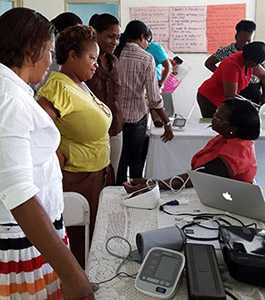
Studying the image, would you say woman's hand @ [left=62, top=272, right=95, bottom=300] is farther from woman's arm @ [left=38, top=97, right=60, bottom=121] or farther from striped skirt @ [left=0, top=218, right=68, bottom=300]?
woman's arm @ [left=38, top=97, right=60, bottom=121]

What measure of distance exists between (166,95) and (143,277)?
10.8 ft

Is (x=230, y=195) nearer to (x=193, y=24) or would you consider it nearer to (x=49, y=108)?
(x=49, y=108)

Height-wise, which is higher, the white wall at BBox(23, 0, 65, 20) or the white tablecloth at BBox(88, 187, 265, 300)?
the white wall at BBox(23, 0, 65, 20)

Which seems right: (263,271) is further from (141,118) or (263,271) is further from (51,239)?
(141,118)

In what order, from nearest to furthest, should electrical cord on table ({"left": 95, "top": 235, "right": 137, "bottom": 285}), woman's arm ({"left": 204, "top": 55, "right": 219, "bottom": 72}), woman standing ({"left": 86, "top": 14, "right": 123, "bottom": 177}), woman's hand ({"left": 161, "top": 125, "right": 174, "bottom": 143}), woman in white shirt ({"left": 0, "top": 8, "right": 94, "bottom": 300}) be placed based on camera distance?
woman in white shirt ({"left": 0, "top": 8, "right": 94, "bottom": 300})
electrical cord on table ({"left": 95, "top": 235, "right": 137, "bottom": 285})
woman standing ({"left": 86, "top": 14, "right": 123, "bottom": 177})
woman's hand ({"left": 161, "top": 125, "right": 174, "bottom": 143})
woman's arm ({"left": 204, "top": 55, "right": 219, "bottom": 72})

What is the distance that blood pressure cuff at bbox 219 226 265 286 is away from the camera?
1.09 metres

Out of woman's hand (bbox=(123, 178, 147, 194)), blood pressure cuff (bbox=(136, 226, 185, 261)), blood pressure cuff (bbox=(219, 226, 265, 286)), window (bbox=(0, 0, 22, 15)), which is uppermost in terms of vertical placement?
window (bbox=(0, 0, 22, 15))

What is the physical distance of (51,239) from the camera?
97 centimetres

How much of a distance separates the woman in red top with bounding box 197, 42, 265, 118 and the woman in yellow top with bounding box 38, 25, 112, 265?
4.08ft

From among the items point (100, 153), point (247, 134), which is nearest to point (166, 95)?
point (100, 153)

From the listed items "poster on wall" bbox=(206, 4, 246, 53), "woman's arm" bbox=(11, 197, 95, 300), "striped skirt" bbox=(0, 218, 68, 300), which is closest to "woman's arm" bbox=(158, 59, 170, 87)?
"poster on wall" bbox=(206, 4, 246, 53)

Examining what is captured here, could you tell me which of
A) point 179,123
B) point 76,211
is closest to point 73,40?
point 76,211

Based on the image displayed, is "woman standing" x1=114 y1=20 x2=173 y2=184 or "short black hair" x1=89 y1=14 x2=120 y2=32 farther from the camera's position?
"woman standing" x1=114 y1=20 x2=173 y2=184

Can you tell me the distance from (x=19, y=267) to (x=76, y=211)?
1.96 ft
